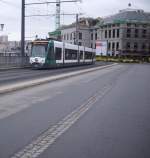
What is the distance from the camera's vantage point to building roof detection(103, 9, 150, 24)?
13450 centimetres

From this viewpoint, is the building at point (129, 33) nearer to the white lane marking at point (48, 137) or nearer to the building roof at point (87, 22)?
the building roof at point (87, 22)

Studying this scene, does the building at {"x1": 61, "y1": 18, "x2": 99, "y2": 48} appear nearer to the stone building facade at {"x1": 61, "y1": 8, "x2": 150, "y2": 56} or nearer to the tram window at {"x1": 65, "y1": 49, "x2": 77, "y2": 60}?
the stone building facade at {"x1": 61, "y1": 8, "x2": 150, "y2": 56}

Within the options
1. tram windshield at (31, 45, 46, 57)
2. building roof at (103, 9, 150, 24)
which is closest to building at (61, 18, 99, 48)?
building roof at (103, 9, 150, 24)

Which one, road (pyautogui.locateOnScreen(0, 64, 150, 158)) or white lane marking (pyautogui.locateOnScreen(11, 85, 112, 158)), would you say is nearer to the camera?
white lane marking (pyautogui.locateOnScreen(11, 85, 112, 158))

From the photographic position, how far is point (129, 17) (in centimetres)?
13600

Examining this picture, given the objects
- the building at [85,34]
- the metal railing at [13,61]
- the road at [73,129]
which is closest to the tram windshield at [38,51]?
the metal railing at [13,61]

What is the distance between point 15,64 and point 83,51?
17.1 metres

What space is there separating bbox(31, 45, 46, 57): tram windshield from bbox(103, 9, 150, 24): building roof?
87209 mm

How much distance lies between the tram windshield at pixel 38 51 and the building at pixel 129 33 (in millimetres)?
86393

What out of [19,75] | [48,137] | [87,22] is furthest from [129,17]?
[48,137]

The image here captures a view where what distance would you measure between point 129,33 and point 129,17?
17.1 feet

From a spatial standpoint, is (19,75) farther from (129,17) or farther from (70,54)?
(129,17)

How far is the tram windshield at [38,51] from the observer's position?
47.7m

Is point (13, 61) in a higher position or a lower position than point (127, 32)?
lower
